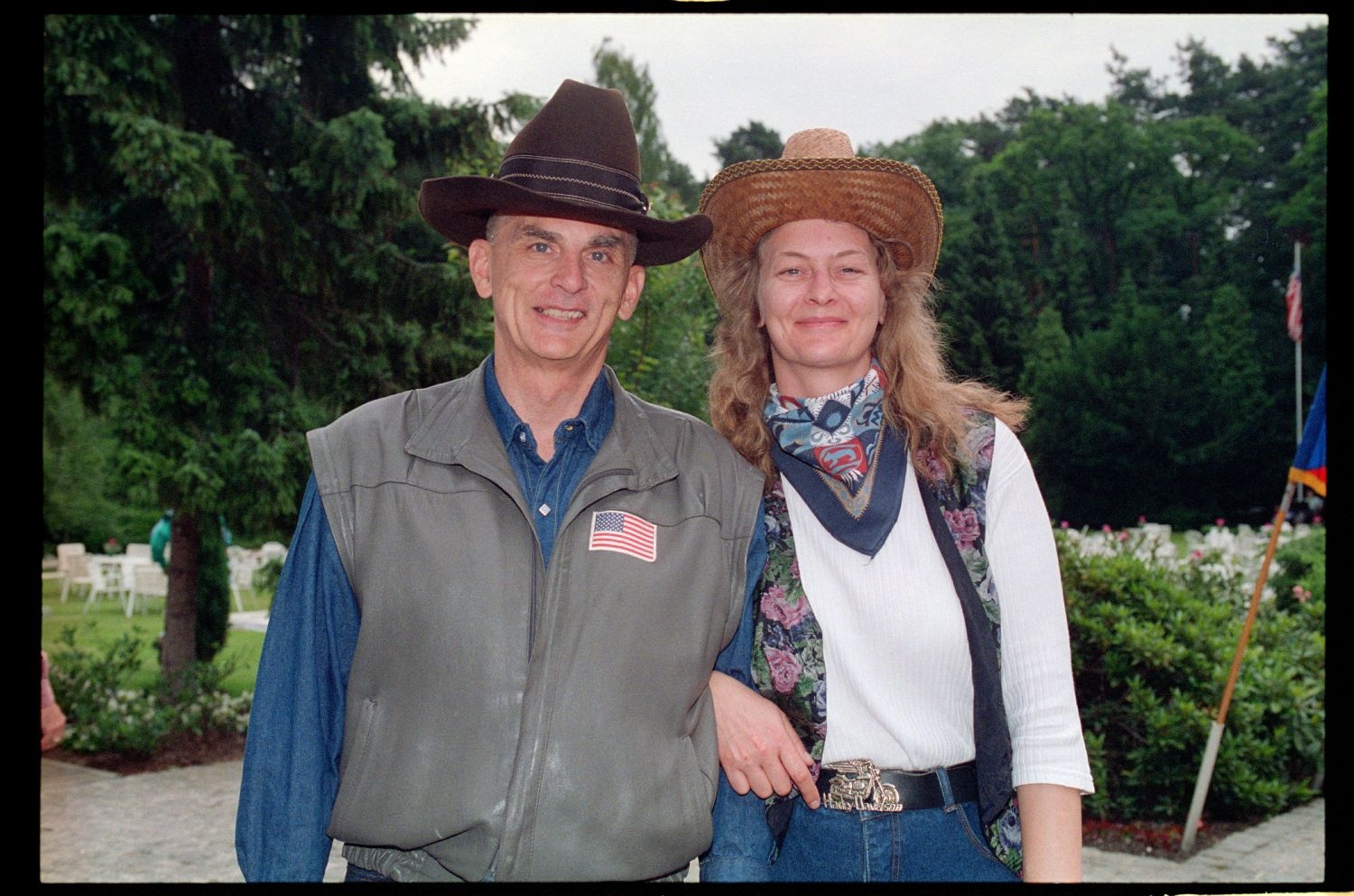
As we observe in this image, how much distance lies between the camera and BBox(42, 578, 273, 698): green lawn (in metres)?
11.8

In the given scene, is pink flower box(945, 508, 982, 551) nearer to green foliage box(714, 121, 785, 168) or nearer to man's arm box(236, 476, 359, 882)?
man's arm box(236, 476, 359, 882)

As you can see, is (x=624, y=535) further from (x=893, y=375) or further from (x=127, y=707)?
(x=127, y=707)

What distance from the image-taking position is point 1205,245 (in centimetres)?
3728

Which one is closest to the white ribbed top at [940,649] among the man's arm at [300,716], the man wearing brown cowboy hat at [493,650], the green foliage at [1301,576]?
the man wearing brown cowboy hat at [493,650]

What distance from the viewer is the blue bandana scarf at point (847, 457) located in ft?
8.07

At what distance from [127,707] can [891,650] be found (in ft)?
29.8

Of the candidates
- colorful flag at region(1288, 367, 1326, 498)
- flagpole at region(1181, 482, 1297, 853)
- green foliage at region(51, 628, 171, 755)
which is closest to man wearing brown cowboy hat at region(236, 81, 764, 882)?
flagpole at region(1181, 482, 1297, 853)

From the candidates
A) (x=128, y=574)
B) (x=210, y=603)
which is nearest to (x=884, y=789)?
(x=210, y=603)

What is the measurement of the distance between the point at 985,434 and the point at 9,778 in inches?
76.9

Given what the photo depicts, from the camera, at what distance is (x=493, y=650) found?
2207 millimetres

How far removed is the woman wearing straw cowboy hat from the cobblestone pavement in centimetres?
343

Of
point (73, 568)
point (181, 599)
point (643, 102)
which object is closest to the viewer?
point (181, 599)

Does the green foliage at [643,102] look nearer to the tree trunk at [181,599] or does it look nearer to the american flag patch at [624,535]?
the tree trunk at [181,599]

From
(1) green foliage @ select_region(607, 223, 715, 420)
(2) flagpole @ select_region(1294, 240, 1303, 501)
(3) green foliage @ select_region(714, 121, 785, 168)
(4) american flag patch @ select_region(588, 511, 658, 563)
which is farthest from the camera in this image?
(3) green foliage @ select_region(714, 121, 785, 168)
